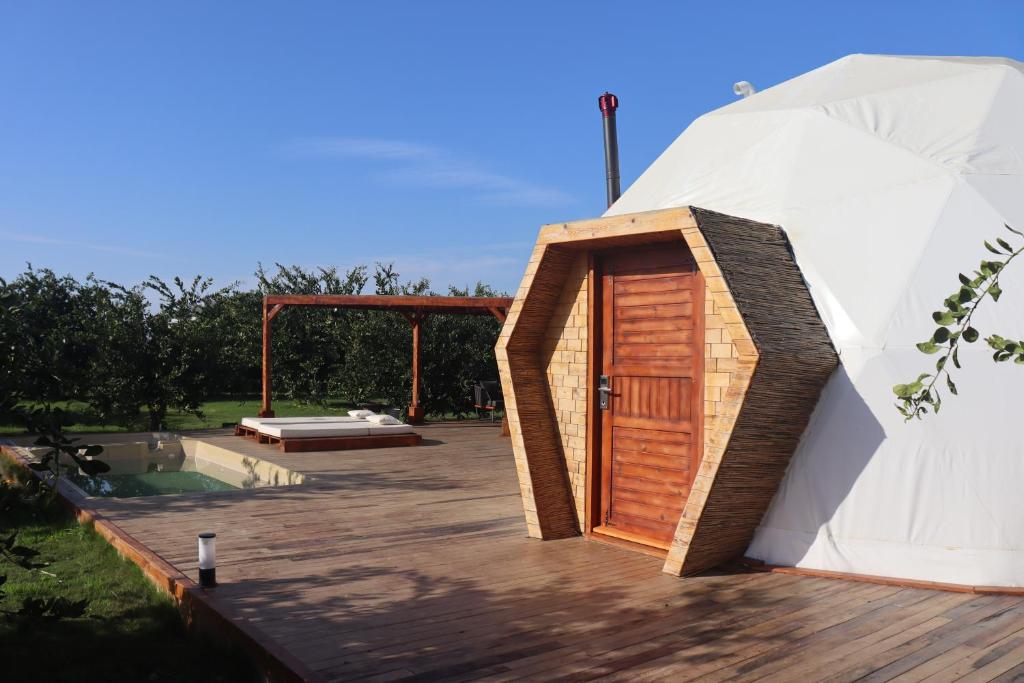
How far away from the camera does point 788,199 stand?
641 centimetres

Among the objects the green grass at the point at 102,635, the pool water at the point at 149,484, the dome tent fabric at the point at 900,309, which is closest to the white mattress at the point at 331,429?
the pool water at the point at 149,484

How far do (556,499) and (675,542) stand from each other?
1.42m

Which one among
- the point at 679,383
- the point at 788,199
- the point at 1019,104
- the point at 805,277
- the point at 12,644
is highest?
the point at 1019,104

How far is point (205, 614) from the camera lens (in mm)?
4715

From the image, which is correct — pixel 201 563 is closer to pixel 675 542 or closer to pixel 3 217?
pixel 675 542

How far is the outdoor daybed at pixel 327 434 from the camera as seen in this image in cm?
1226

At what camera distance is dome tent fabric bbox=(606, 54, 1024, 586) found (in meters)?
5.25

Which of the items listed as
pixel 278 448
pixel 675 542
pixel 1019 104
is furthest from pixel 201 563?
pixel 278 448

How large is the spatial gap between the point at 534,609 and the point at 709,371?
2025 millimetres

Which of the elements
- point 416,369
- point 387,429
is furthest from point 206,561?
point 416,369

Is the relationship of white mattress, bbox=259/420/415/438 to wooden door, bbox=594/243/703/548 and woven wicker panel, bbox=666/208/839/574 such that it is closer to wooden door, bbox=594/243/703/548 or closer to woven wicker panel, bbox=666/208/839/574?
wooden door, bbox=594/243/703/548

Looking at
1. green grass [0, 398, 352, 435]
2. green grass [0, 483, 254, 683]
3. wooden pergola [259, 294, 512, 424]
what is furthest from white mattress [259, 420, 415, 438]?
green grass [0, 483, 254, 683]

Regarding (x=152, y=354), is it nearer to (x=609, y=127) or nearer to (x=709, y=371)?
(x=609, y=127)

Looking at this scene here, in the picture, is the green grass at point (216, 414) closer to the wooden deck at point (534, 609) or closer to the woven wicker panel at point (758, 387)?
the wooden deck at point (534, 609)
